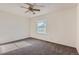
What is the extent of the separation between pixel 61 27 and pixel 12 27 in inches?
32.8

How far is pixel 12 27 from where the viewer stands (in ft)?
5.51

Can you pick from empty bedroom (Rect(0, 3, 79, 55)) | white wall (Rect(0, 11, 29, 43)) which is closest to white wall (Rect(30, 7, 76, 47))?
empty bedroom (Rect(0, 3, 79, 55))

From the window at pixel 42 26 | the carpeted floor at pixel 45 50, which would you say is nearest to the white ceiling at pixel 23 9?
the window at pixel 42 26

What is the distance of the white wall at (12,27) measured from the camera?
1.61 metres

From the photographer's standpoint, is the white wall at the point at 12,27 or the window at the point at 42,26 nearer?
the white wall at the point at 12,27


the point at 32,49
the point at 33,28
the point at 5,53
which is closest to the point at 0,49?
the point at 5,53

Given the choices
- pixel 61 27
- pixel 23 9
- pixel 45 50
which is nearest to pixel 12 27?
pixel 23 9

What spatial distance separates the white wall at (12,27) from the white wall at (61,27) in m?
0.14

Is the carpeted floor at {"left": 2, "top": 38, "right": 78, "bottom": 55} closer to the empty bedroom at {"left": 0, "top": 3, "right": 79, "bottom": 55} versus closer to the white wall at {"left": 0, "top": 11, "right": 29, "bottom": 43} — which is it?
the empty bedroom at {"left": 0, "top": 3, "right": 79, "bottom": 55}

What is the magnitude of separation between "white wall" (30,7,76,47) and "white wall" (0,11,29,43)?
142 millimetres

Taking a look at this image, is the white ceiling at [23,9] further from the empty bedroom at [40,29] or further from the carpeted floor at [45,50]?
the carpeted floor at [45,50]

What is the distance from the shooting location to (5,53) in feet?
5.22

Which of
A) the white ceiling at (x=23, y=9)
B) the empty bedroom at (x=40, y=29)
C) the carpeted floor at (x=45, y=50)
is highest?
the white ceiling at (x=23, y=9)
